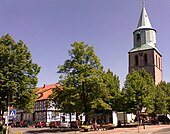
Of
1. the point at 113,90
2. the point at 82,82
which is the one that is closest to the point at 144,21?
the point at 113,90

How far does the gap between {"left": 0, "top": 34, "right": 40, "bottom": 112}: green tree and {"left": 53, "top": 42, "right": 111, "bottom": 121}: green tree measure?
885 centimetres

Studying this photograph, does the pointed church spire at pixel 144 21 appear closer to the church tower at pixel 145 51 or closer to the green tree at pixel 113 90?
the church tower at pixel 145 51

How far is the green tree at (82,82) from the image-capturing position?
131 feet

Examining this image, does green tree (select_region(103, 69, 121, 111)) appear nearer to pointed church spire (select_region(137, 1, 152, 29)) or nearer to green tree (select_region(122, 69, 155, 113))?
green tree (select_region(122, 69, 155, 113))

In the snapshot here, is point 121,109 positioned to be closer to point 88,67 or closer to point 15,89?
point 88,67

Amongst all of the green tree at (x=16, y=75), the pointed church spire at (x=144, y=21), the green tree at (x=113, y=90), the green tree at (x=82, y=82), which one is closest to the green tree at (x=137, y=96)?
the green tree at (x=113, y=90)

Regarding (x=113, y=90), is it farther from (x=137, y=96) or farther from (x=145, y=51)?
(x=145, y=51)

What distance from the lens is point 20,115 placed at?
80062 mm

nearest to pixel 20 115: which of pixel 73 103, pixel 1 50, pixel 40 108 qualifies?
pixel 40 108

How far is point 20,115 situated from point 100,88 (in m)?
45.5

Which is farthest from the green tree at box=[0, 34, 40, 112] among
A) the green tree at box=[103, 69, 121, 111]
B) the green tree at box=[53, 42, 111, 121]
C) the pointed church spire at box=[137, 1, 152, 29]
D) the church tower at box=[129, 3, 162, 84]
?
the pointed church spire at box=[137, 1, 152, 29]

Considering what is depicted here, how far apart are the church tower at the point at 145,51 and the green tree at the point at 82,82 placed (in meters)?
45.9

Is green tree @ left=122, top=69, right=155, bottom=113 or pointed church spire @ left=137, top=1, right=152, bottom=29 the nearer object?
green tree @ left=122, top=69, right=155, bottom=113

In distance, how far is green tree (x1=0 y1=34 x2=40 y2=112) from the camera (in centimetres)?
2959
